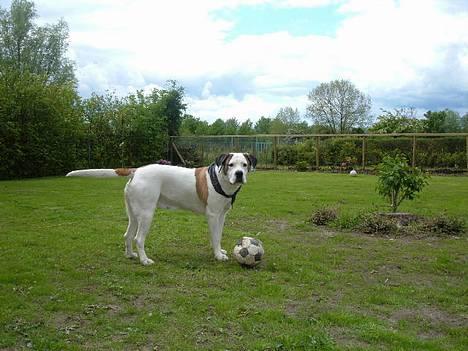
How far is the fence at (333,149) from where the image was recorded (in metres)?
26.8

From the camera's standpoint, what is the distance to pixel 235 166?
22.8ft

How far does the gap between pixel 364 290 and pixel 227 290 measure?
63.9 inches

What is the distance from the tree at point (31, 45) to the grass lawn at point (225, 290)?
1349 inches

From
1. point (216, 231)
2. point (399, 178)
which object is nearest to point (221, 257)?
point (216, 231)

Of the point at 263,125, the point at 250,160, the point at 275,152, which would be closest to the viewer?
the point at 250,160

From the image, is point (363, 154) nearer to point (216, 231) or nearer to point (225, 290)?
point (216, 231)

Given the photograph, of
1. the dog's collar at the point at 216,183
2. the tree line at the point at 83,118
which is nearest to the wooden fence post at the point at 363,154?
the tree line at the point at 83,118

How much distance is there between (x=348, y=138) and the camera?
28969mm

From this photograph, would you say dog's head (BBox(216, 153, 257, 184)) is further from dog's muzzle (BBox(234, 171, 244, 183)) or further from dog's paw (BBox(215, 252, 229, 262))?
dog's paw (BBox(215, 252, 229, 262))

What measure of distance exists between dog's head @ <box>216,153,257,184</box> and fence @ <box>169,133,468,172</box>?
2097 cm

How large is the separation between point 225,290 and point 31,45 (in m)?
41.8

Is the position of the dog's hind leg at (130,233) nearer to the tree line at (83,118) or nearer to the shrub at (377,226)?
the shrub at (377,226)

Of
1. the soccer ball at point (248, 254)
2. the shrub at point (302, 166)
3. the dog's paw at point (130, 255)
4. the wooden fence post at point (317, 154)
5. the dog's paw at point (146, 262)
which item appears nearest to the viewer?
the soccer ball at point (248, 254)

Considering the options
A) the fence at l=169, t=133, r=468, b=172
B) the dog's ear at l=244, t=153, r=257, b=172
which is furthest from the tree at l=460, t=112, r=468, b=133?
the dog's ear at l=244, t=153, r=257, b=172
